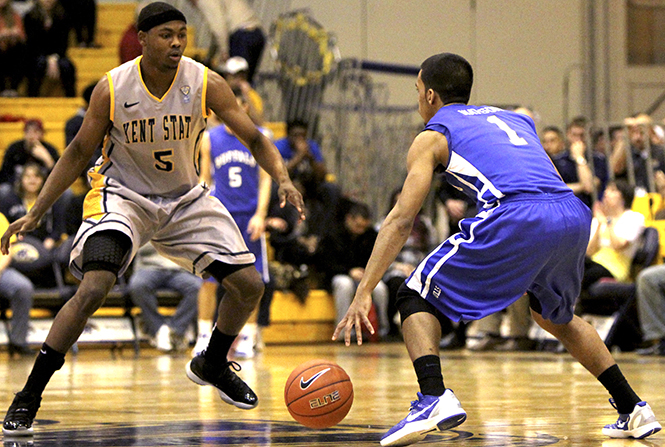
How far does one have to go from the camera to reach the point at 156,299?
10281 millimetres

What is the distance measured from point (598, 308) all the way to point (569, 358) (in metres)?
0.93

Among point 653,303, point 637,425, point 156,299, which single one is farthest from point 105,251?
point 653,303

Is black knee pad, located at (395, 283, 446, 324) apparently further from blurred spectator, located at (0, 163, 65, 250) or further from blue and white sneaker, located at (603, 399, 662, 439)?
blurred spectator, located at (0, 163, 65, 250)

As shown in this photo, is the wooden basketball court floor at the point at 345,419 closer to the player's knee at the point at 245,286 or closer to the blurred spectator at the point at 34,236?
the player's knee at the point at 245,286

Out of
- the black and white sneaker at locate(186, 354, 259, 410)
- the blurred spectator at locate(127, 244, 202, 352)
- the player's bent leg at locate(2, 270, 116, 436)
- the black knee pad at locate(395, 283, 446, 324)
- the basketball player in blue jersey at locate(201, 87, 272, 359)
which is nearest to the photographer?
the black knee pad at locate(395, 283, 446, 324)

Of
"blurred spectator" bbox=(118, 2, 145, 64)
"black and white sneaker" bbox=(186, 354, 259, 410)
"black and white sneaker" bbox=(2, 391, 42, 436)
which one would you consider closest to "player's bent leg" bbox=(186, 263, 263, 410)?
"black and white sneaker" bbox=(186, 354, 259, 410)

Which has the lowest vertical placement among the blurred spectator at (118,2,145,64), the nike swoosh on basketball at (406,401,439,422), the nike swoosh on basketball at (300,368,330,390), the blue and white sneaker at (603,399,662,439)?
the blue and white sneaker at (603,399,662,439)

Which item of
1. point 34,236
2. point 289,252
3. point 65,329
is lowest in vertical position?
point 289,252

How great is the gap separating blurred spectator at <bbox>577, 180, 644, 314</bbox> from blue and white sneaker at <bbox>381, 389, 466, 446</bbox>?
624 cm

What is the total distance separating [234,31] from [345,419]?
9063 mm

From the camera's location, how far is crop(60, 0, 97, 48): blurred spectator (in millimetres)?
13539

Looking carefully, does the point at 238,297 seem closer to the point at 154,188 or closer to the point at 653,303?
the point at 154,188

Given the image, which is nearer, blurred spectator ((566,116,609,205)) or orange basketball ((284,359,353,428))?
orange basketball ((284,359,353,428))

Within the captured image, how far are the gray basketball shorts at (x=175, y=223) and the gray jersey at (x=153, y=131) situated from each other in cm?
8
